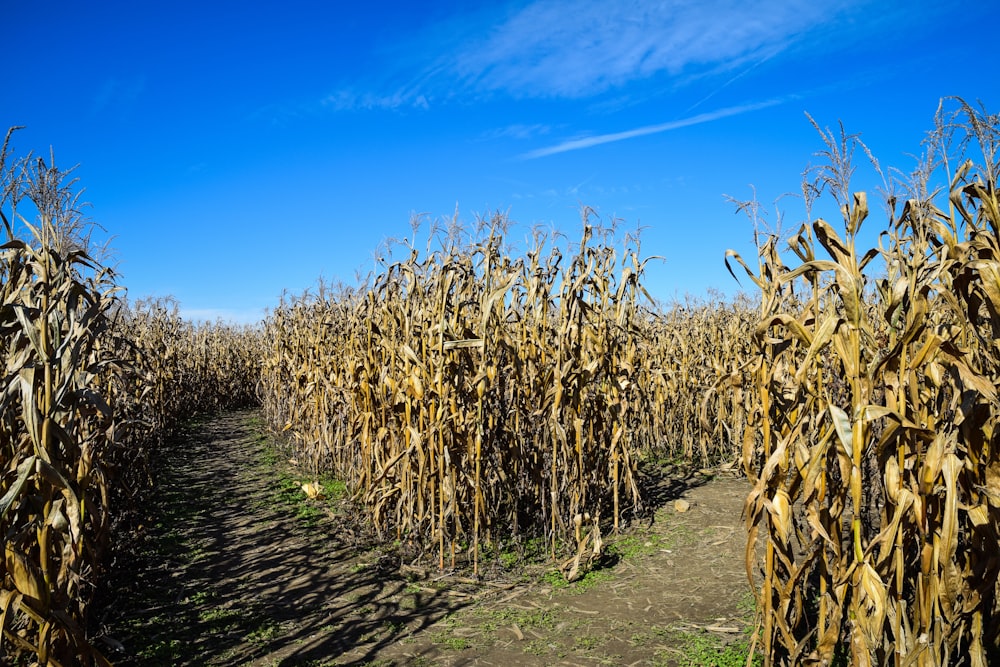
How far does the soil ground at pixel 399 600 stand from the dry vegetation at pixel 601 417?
14.3 inches

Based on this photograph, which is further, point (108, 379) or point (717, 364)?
point (717, 364)

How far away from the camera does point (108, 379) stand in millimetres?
6402

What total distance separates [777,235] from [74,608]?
5.84 m

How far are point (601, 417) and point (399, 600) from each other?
2821mm

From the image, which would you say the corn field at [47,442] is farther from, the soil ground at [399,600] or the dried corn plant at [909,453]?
the dried corn plant at [909,453]

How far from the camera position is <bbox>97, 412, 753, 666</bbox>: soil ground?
4398 millimetres

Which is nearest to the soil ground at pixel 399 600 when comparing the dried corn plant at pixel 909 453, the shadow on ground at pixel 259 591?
the shadow on ground at pixel 259 591

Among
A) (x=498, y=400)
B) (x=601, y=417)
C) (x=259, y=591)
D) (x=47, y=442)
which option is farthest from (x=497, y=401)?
(x=47, y=442)

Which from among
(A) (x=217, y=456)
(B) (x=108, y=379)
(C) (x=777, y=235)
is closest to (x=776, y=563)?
(C) (x=777, y=235)

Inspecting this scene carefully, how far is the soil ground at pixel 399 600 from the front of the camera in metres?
4.40

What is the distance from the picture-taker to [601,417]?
22.1 ft

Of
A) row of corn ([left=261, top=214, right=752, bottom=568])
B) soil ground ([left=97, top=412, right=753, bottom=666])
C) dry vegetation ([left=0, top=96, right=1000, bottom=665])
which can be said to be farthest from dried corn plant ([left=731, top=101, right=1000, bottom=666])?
row of corn ([left=261, top=214, right=752, bottom=568])

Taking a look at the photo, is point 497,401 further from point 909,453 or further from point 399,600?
point 909,453

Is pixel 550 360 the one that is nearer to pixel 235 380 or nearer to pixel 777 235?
pixel 777 235
